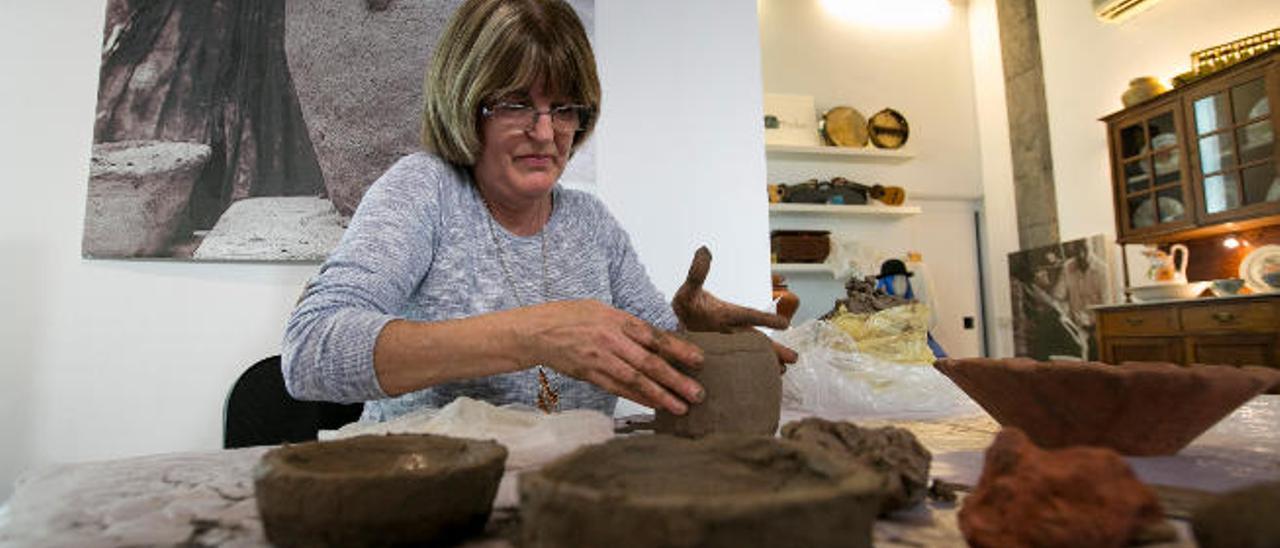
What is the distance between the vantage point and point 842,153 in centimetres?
546

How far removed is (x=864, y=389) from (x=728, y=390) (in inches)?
25.6

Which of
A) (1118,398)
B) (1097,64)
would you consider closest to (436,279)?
(1118,398)

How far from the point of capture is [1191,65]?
417 cm

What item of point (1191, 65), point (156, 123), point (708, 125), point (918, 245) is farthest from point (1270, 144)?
point (156, 123)

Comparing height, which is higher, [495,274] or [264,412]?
[495,274]

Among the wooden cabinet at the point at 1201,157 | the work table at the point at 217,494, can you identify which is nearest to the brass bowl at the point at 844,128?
the wooden cabinet at the point at 1201,157

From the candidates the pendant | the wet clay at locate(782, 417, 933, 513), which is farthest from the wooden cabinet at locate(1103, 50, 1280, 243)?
the wet clay at locate(782, 417, 933, 513)

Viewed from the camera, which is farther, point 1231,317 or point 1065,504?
point 1231,317

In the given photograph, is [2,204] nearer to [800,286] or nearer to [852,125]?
[800,286]

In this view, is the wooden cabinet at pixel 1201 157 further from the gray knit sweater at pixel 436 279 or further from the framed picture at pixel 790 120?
the gray knit sweater at pixel 436 279

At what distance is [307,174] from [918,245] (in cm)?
487

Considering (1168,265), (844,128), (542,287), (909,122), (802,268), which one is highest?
(909,122)

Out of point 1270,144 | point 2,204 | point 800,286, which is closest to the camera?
point 2,204

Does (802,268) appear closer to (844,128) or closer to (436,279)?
(844,128)
